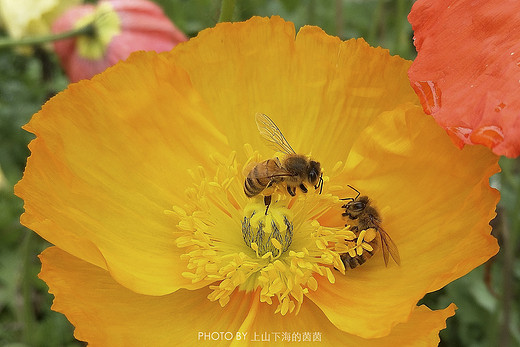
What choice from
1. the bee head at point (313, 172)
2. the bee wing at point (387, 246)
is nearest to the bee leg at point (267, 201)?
the bee head at point (313, 172)

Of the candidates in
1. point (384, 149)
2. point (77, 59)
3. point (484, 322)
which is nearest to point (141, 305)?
point (384, 149)

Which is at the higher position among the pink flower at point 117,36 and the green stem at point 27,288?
the pink flower at point 117,36

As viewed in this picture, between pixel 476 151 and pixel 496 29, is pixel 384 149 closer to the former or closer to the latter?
pixel 476 151

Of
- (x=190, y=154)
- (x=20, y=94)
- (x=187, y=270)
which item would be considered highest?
(x=20, y=94)

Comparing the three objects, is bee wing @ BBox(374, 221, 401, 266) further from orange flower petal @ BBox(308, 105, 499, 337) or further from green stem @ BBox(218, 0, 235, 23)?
green stem @ BBox(218, 0, 235, 23)

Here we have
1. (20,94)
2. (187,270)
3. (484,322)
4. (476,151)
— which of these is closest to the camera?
(476,151)

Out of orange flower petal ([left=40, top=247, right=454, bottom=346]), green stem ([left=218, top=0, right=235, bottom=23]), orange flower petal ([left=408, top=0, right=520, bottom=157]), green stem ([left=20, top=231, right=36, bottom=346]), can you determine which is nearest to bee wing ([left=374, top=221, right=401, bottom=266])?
orange flower petal ([left=40, top=247, right=454, bottom=346])

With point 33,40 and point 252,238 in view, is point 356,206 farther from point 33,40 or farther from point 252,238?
point 33,40

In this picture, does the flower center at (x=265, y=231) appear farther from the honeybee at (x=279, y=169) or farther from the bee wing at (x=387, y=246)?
the bee wing at (x=387, y=246)
